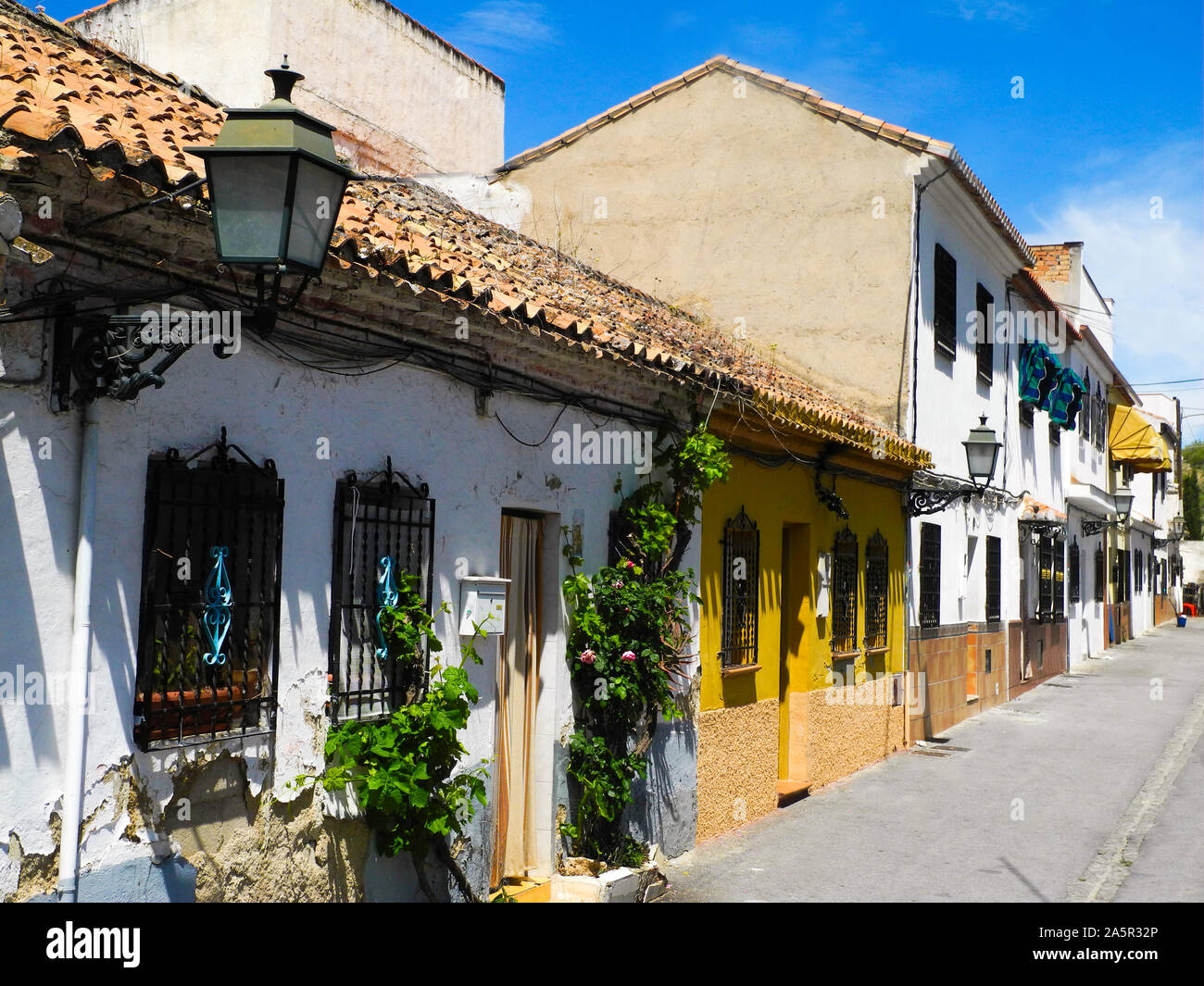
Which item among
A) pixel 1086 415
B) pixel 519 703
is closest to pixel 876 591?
pixel 519 703

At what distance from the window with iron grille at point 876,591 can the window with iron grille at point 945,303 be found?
296 cm

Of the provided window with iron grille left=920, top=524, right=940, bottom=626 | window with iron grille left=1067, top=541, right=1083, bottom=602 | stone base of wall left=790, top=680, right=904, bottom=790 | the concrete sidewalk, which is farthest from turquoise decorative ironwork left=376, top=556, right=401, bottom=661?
window with iron grille left=1067, top=541, right=1083, bottom=602

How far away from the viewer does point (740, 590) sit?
31.9 feet

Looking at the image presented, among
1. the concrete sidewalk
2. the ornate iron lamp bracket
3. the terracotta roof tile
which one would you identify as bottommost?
the concrete sidewalk

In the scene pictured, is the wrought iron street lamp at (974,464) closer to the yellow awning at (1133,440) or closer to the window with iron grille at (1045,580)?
the window with iron grille at (1045,580)

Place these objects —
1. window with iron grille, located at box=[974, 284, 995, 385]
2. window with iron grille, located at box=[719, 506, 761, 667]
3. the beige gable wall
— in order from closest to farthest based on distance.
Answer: window with iron grille, located at box=[719, 506, 761, 667] → the beige gable wall → window with iron grille, located at box=[974, 284, 995, 385]

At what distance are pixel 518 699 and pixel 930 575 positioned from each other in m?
9.02

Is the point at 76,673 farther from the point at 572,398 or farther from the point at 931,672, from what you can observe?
the point at 931,672

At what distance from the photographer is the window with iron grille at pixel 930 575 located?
1448 cm

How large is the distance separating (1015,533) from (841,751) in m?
8.97

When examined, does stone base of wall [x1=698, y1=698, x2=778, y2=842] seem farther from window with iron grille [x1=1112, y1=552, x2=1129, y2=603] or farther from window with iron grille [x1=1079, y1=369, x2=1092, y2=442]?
window with iron grille [x1=1112, y1=552, x2=1129, y2=603]

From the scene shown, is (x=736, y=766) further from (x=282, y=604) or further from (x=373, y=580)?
(x=282, y=604)

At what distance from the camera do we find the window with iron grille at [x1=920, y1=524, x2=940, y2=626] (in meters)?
14.5

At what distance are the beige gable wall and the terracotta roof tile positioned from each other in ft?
4.25
